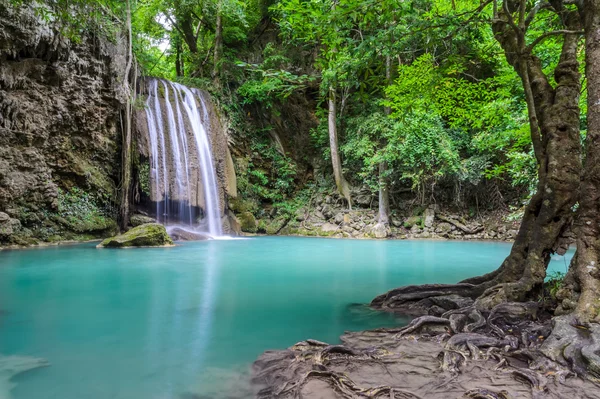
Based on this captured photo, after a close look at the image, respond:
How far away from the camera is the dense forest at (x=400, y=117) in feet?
12.0

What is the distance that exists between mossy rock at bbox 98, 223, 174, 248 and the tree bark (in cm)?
1095

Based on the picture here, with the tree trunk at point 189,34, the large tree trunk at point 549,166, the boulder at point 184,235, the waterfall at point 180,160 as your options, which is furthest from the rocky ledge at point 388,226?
the large tree trunk at point 549,166

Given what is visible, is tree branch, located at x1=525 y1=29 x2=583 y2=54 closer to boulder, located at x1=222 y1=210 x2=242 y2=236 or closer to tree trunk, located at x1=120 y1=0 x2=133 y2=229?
tree trunk, located at x1=120 y1=0 x2=133 y2=229

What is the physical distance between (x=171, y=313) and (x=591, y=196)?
14.4 ft

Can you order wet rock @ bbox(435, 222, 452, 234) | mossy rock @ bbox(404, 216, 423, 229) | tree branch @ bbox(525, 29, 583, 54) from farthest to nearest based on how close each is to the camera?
mossy rock @ bbox(404, 216, 423, 229) < wet rock @ bbox(435, 222, 452, 234) < tree branch @ bbox(525, 29, 583, 54)

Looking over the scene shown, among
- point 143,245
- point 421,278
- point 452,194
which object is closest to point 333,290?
point 421,278

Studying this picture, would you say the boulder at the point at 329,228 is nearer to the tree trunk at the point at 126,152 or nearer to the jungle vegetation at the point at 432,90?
the jungle vegetation at the point at 432,90

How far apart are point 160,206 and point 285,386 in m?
13.6

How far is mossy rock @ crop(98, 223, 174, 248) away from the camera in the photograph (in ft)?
36.3

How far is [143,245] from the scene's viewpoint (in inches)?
451

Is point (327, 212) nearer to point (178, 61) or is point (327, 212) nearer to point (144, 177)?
point (144, 177)

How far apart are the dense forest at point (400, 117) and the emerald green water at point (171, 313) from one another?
4.91 feet

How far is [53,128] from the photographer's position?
40.5 feet

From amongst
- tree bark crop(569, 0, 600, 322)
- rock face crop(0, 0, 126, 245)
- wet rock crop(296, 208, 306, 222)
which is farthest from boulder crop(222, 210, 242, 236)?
tree bark crop(569, 0, 600, 322)
